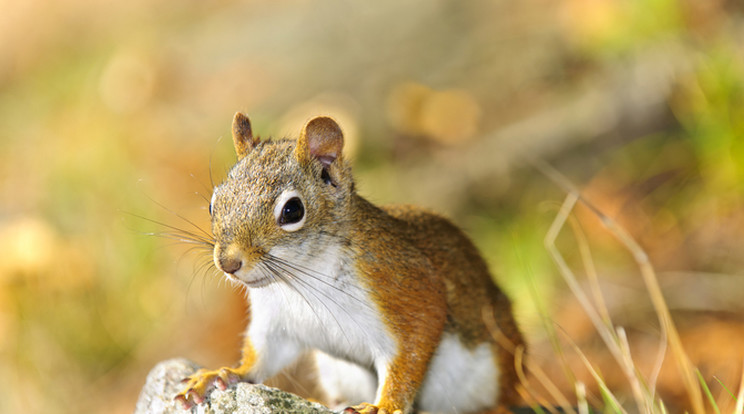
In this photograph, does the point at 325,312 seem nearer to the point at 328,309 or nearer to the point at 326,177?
the point at 328,309

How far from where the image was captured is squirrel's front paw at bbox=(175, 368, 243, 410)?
241 centimetres

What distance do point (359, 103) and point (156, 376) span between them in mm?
5018

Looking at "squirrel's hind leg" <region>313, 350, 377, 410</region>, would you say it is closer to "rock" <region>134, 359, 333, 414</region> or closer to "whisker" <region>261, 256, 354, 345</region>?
"whisker" <region>261, 256, 354, 345</region>

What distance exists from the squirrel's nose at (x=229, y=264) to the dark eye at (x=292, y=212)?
0.20 m

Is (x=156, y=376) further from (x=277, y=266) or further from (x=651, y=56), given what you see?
(x=651, y=56)

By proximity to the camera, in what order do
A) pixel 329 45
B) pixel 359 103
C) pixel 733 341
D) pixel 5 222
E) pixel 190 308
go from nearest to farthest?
pixel 733 341, pixel 190 308, pixel 5 222, pixel 359 103, pixel 329 45

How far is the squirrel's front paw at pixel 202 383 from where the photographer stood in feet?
7.90

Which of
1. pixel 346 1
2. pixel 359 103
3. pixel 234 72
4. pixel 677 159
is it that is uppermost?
pixel 346 1

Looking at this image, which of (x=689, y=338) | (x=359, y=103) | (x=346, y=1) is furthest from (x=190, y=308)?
(x=346, y=1)

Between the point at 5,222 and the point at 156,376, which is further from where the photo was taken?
the point at 5,222

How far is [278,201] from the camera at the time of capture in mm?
2316

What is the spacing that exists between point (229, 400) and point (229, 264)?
0.48 m

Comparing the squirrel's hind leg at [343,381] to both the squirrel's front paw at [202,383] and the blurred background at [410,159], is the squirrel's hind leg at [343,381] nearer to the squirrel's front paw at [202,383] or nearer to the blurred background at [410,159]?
the squirrel's front paw at [202,383]

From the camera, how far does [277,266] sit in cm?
229
